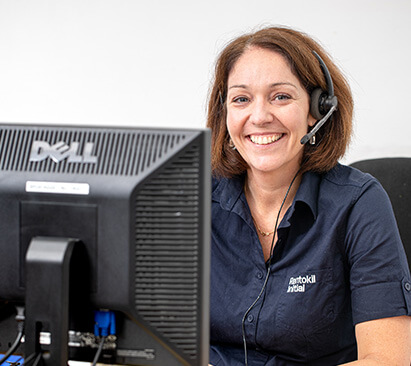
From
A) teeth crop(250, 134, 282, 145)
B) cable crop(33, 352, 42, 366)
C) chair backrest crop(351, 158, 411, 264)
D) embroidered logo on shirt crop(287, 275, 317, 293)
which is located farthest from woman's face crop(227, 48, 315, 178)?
cable crop(33, 352, 42, 366)

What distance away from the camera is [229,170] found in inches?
59.2

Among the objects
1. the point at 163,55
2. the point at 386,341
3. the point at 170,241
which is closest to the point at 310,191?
the point at 386,341

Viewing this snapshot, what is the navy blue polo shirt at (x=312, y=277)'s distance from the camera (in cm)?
123

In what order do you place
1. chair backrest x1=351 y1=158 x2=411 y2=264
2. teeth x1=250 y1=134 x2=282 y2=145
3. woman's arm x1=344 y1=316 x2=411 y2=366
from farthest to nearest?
chair backrest x1=351 y1=158 x2=411 y2=264 → teeth x1=250 y1=134 x2=282 y2=145 → woman's arm x1=344 y1=316 x2=411 y2=366

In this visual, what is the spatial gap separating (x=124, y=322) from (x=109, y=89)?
1.87m

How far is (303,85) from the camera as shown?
1.37 meters

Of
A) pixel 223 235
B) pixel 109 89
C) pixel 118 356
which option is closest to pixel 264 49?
pixel 223 235

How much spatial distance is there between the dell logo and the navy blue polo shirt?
66 centimetres

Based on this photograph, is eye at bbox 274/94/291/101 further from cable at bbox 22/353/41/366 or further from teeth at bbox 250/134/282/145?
cable at bbox 22/353/41/366

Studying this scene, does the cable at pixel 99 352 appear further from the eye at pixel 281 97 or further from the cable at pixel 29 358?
the eye at pixel 281 97

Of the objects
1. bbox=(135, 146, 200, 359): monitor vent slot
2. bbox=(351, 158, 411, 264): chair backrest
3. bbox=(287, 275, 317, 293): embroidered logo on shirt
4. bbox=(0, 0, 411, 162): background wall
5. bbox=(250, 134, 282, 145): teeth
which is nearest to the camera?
bbox=(135, 146, 200, 359): monitor vent slot

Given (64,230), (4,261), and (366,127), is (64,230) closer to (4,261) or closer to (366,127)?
(4,261)

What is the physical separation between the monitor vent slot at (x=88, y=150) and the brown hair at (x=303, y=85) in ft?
2.30

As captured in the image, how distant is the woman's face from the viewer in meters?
1.35
